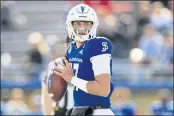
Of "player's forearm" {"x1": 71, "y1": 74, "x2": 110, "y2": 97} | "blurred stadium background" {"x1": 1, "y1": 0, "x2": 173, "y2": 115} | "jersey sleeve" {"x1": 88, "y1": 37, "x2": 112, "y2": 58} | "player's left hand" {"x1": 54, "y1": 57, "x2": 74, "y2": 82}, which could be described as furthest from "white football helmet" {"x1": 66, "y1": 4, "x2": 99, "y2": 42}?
"blurred stadium background" {"x1": 1, "y1": 0, "x2": 173, "y2": 115}

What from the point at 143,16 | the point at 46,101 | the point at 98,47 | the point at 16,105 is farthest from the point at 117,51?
the point at 98,47

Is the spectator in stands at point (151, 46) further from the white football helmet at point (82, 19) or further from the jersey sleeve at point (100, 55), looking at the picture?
the jersey sleeve at point (100, 55)

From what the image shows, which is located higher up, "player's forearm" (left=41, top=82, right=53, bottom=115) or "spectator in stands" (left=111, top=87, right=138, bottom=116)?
"player's forearm" (left=41, top=82, right=53, bottom=115)

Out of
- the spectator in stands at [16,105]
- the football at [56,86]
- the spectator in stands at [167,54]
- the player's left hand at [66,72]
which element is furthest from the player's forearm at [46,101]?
the spectator in stands at [167,54]

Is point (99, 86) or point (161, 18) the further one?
point (161, 18)

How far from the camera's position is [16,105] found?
40.3 ft

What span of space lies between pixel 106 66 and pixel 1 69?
9.11 metres

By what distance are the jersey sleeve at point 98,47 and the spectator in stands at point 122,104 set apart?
501cm

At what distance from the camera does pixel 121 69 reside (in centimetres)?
1398

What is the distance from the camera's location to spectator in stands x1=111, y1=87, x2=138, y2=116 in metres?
10.6

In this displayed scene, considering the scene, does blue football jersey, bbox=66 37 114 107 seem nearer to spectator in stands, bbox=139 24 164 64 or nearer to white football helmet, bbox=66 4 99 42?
white football helmet, bbox=66 4 99 42

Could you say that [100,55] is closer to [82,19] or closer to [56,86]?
[82,19]

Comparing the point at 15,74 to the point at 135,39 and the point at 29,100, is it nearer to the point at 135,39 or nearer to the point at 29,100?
the point at 29,100

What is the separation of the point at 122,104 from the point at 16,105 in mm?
2197
